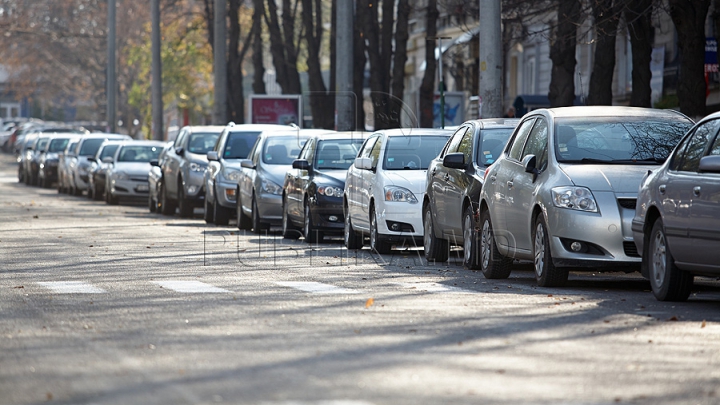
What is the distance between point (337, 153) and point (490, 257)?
7574 mm

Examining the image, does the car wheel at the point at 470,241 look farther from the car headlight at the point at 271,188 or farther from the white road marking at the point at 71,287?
the car headlight at the point at 271,188

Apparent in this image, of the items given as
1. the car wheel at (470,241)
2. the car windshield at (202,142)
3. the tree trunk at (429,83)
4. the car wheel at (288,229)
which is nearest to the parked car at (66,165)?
the tree trunk at (429,83)

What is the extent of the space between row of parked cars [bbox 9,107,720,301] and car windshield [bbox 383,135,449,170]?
0.02 m

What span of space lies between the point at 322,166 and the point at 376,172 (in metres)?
3.09

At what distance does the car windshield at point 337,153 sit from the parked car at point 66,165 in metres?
20.8

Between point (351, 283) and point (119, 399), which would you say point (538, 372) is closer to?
point (119, 399)

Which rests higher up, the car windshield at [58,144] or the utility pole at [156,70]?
the utility pole at [156,70]

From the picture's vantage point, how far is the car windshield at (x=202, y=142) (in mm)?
29531

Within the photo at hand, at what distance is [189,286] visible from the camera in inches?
527

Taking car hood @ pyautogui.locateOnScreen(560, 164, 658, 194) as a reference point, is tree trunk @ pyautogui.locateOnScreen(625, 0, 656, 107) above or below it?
above

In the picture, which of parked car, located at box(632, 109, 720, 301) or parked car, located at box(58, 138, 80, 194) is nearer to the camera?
parked car, located at box(632, 109, 720, 301)

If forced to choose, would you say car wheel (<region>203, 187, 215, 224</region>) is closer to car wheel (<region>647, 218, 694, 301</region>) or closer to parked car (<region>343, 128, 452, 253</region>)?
parked car (<region>343, 128, 452, 253</region>)

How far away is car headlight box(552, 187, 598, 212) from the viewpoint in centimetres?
1285

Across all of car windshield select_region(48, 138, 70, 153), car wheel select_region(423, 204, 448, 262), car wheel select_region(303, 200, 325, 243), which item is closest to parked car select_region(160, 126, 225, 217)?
car wheel select_region(303, 200, 325, 243)
